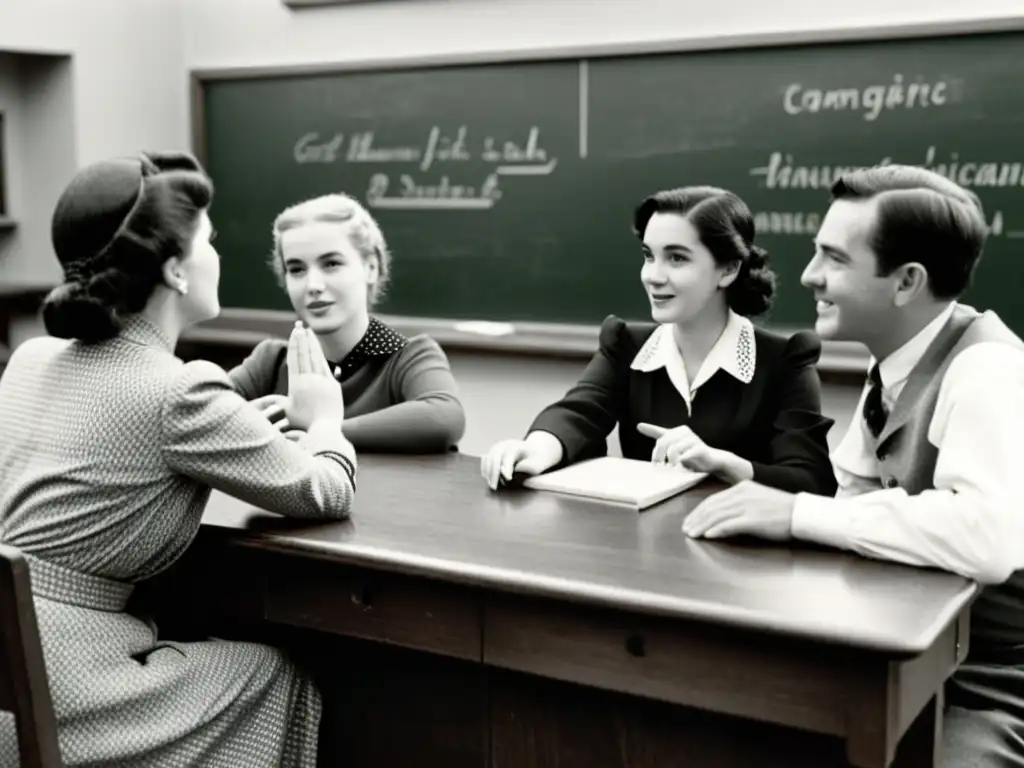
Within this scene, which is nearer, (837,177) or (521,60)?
(837,177)

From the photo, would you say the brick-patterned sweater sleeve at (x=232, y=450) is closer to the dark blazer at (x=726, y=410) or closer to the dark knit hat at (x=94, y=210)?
the dark knit hat at (x=94, y=210)

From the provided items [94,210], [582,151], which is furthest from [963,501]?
[582,151]

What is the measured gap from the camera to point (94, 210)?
1.67 metres

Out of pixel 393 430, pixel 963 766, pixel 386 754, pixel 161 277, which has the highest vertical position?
pixel 161 277

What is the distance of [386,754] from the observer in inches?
77.5

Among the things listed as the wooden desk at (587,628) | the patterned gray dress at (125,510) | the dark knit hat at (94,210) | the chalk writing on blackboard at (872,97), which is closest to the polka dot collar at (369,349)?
the wooden desk at (587,628)

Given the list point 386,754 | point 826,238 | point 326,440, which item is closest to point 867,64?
point 826,238

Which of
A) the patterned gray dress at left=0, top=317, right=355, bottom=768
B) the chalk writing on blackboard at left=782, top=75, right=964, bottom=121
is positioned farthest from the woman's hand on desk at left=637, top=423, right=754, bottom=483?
the chalk writing on blackboard at left=782, top=75, right=964, bottom=121

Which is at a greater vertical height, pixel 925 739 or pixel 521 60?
pixel 521 60

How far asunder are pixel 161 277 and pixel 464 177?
2.13m

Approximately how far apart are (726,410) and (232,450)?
1020 mm

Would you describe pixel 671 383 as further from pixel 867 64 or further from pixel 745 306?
pixel 867 64

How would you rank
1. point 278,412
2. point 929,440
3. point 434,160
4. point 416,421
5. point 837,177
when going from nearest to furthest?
point 929,440 < point 278,412 < point 416,421 < point 837,177 < point 434,160

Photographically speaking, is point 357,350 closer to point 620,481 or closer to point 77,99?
point 620,481
